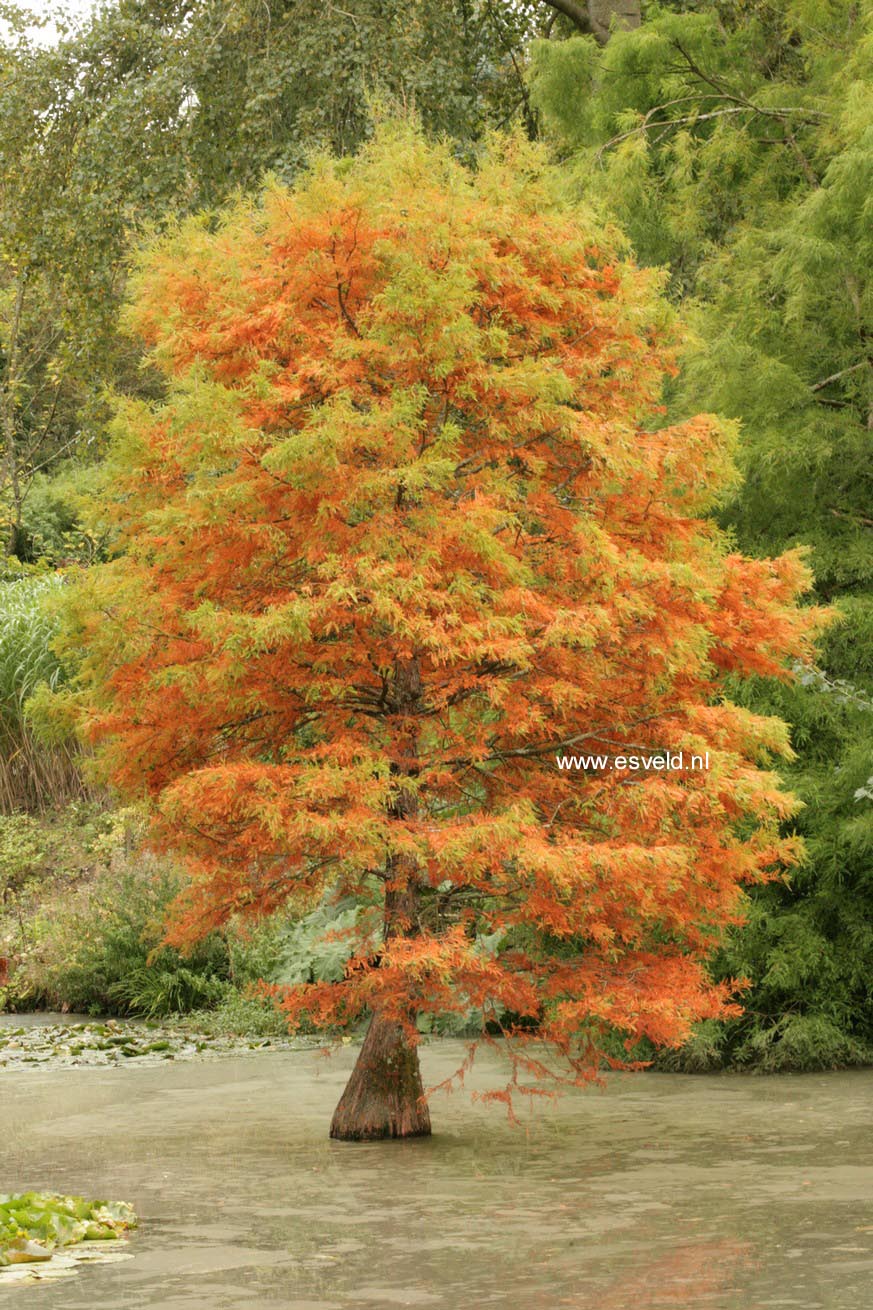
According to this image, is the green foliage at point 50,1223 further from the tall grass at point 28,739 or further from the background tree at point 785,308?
the tall grass at point 28,739

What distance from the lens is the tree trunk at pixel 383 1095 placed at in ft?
32.4

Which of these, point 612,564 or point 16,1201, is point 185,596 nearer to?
point 612,564

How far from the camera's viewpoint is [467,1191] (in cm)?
832

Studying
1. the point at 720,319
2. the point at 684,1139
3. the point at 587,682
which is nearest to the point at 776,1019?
the point at 684,1139

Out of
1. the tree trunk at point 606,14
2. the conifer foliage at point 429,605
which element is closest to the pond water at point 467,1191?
the conifer foliage at point 429,605

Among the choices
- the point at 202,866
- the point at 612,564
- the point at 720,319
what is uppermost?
the point at 720,319

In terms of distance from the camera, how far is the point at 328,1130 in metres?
10.4

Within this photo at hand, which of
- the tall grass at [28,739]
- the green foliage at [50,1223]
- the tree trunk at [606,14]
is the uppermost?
the tree trunk at [606,14]

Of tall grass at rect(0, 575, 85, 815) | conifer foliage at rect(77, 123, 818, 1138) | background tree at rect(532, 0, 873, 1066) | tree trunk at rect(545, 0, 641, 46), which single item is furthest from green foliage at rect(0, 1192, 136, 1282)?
tree trunk at rect(545, 0, 641, 46)

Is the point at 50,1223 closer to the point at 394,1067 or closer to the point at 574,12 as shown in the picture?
the point at 394,1067

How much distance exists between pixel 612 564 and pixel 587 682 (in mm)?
702

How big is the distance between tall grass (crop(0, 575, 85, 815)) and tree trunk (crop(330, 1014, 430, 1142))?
11523 mm

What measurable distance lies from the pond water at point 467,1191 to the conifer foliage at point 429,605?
0.76m

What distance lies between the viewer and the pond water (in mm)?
6273
